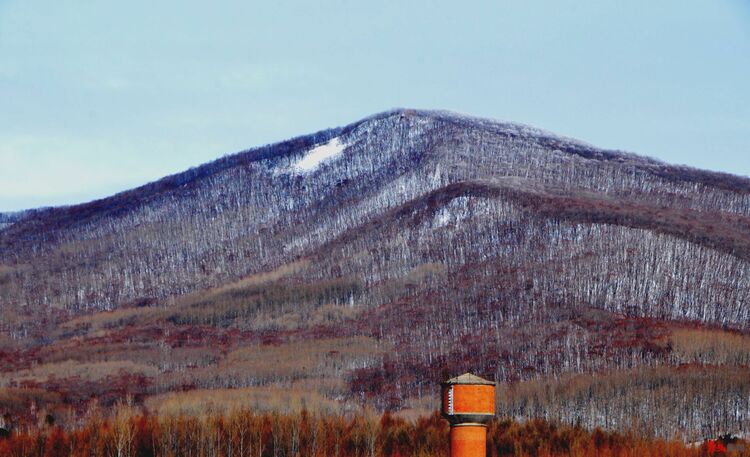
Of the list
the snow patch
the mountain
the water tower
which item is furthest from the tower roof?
the snow patch

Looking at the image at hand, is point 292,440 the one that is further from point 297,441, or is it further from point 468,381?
point 468,381

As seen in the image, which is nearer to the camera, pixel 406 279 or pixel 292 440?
pixel 292 440

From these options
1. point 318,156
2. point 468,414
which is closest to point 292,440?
point 468,414

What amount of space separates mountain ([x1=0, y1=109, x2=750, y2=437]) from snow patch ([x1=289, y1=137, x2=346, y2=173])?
14.9 inches

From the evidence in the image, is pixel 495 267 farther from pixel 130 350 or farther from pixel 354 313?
pixel 130 350

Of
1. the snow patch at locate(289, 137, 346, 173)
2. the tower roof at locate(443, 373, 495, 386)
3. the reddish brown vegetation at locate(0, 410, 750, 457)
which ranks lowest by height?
the reddish brown vegetation at locate(0, 410, 750, 457)

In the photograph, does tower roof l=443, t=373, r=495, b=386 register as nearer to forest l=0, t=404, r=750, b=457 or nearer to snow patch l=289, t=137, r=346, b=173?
forest l=0, t=404, r=750, b=457

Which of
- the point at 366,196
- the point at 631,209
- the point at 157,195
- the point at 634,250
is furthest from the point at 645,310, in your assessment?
the point at 157,195

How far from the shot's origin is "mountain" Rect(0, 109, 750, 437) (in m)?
69.6

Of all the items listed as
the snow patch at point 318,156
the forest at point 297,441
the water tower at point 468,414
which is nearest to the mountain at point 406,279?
the snow patch at point 318,156

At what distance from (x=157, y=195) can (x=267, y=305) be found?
129ft

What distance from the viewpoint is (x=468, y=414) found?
874 inches

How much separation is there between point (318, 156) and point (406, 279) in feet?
131

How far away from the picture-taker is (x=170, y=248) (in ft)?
376
